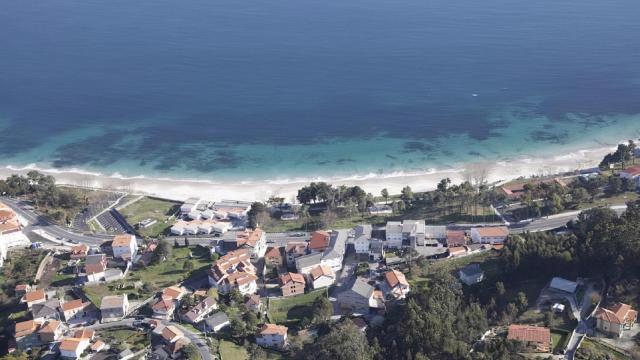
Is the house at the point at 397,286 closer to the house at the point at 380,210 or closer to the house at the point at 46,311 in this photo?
the house at the point at 380,210

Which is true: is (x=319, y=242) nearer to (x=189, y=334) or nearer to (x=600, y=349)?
(x=189, y=334)

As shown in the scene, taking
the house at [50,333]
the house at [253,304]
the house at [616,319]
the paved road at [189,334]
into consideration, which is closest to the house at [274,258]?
the house at [253,304]

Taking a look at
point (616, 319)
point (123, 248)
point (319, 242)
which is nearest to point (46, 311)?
point (123, 248)

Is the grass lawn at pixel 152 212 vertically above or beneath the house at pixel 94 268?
above

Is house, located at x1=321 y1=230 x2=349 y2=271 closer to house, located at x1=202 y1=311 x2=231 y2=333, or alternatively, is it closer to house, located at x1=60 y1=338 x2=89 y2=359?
house, located at x1=202 y1=311 x2=231 y2=333

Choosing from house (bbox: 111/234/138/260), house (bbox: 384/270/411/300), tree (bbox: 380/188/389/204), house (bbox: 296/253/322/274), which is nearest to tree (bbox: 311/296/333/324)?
house (bbox: 384/270/411/300)

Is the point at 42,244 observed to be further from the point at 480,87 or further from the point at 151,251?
the point at 480,87
